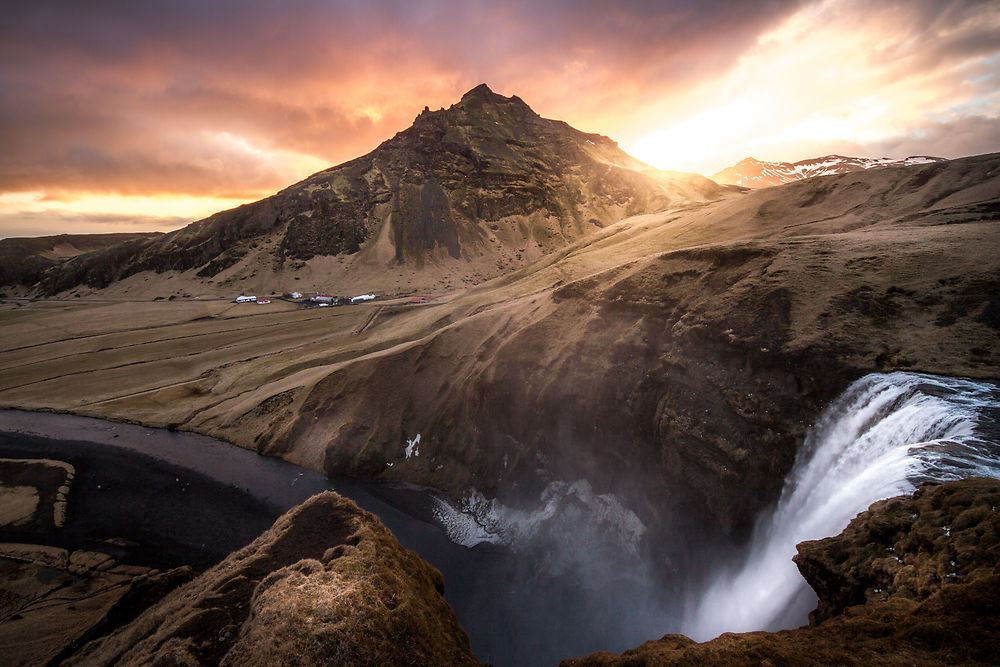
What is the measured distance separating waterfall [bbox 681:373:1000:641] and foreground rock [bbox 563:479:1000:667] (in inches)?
75.4

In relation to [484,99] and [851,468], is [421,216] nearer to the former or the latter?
[484,99]

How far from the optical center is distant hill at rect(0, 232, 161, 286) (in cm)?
13750

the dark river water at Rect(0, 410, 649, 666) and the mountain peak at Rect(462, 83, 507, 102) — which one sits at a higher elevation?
the mountain peak at Rect(462, 83, 507, 102)

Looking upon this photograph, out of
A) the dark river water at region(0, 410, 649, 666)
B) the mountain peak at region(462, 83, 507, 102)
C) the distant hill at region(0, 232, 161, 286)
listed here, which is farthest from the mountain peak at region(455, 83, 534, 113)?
the dark river water at region(0, 410, 649, 666)

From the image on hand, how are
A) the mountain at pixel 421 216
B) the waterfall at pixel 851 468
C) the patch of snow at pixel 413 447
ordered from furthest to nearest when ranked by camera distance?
the mountain at pixel 421 216
the patch of snow at pixel 413 447
the waterfall at pixel 851 468

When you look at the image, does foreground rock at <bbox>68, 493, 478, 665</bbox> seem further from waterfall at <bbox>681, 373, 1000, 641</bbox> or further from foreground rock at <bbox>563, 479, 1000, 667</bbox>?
waterfall at <bbox>681, 373, 1000, 641</bbox>

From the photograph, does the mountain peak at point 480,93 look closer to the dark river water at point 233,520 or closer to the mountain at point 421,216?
the mountain at point 421,216

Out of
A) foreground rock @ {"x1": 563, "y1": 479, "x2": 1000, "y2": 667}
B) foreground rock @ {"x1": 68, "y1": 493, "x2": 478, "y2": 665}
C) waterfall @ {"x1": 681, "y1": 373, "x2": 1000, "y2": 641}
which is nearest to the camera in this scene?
foreground rock @ {"x1": 563, "y1": 479, "x2": 1000, "y2": 667}

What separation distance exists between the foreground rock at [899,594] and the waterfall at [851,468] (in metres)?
1.92


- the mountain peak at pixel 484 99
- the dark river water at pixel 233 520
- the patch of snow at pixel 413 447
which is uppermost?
the mountain peak at pixel 484 99

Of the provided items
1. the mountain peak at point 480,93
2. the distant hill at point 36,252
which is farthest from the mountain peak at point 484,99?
the distant hill at point 36,252

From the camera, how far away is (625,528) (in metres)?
20.9

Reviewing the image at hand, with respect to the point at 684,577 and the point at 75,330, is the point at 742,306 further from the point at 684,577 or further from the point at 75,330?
the point at 75,330

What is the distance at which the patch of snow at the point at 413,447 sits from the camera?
29141mm
